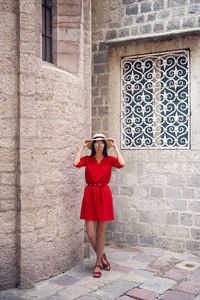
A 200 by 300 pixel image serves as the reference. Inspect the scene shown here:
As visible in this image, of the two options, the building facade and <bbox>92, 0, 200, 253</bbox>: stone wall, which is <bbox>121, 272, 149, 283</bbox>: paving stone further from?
<bbox>92, 0, 200, 253</bbox>: stone wall

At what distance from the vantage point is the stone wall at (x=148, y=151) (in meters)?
6.15

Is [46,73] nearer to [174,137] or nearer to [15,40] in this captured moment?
[15,40]

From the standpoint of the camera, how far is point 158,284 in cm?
467

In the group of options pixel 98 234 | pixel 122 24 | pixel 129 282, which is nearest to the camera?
pixel 129 282

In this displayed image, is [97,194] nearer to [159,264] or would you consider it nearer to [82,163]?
[82,163]

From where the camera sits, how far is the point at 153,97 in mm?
6504

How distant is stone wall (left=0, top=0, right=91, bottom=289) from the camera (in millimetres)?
4453

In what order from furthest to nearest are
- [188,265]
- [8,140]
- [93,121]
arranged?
[93,121] < [188,265] < [8,140]

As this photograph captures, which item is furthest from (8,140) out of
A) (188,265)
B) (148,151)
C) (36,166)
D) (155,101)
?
(188,265)

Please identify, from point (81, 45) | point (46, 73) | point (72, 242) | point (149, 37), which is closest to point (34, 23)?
point (46, 73)

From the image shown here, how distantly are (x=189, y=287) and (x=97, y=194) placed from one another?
5.32ft

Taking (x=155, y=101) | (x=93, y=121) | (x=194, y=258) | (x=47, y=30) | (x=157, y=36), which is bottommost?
(x=194, y=258)

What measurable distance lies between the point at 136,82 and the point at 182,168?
68.5 inches

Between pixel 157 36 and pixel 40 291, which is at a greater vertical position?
pixel 157 36
